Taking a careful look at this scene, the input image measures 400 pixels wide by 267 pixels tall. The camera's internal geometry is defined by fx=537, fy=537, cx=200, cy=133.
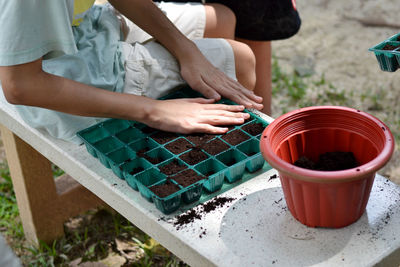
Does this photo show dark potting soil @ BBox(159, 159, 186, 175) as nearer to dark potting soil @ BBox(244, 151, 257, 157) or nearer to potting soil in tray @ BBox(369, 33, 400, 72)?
dark potting soil @ BBox(244, 151, 257, 157)

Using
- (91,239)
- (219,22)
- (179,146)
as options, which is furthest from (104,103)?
(91,239)

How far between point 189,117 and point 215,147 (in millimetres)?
140

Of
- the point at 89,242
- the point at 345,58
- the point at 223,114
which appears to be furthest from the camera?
the point at 345,58

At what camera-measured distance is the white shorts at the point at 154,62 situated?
1744 mm

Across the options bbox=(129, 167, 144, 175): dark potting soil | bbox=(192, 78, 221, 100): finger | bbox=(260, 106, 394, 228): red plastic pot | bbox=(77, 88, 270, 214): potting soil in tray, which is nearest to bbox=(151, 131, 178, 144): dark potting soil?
bbox=(77, 88, 270, 214): potting soil in tray

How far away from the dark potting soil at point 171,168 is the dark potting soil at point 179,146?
2.1 inches

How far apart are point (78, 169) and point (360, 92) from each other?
186 cm

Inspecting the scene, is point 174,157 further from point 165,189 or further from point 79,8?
point 79,8

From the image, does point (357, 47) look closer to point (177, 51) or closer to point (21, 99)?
point (177, 51)

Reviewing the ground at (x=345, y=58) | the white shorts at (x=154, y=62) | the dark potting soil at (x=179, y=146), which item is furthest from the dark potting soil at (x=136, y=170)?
the ground at (x=345, y=58)

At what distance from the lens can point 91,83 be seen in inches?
64.9

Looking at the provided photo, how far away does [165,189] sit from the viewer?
1380mm

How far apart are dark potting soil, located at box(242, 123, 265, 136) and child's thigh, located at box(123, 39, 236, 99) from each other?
295 mm

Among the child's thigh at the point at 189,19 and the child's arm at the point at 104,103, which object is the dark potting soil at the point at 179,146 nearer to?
the child's arm at the point at 104,103
